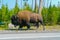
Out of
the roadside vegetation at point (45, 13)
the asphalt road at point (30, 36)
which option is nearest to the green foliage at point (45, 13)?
the roadside vegetation at point (45, 13)

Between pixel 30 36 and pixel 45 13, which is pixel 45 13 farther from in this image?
pixel 30 36

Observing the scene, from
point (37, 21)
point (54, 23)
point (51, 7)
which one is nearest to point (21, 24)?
point (37, 21)

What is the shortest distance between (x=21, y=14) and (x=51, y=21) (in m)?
11.6

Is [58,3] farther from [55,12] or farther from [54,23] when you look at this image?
[54,23]

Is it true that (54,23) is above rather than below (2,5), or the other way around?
below

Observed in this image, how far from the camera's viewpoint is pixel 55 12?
3130 cm

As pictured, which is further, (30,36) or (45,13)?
(45,13)

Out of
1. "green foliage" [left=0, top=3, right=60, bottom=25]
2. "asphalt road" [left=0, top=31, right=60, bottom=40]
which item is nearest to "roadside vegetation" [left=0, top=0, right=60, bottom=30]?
"green foliage" [left=0, top=3, right=60, bottom=25]

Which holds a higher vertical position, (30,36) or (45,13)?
(30,36)

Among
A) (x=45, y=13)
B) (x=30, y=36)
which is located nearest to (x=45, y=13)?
(x=45, y=13)

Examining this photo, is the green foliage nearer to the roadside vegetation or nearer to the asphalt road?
the roadside vegetation

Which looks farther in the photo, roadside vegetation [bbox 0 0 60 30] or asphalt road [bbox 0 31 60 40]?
roadside vegetation [bbox 0 0 60 30]

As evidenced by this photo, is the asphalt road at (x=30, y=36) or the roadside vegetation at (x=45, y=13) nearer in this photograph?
the asphalt road at (x=30, y=36)

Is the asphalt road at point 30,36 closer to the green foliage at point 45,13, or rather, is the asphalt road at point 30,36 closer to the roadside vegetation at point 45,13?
the roadside vegetation at point 45,13
